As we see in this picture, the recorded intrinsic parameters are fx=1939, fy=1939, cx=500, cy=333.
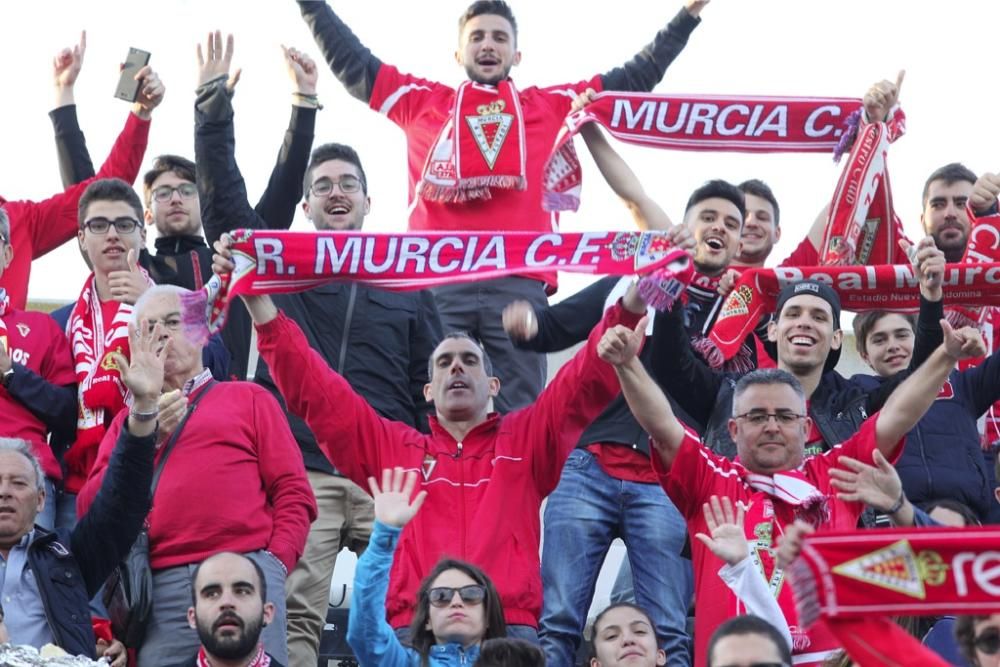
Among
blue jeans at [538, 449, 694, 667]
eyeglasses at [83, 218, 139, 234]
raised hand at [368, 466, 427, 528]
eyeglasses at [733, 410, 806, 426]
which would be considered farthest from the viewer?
eyeglasses at [83, 218, 139, 234]

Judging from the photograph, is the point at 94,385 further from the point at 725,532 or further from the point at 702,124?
the point at 702,124

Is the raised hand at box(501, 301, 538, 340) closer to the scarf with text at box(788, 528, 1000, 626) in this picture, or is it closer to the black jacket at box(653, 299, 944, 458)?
the black jacket at box(653, 299, 944, 458)

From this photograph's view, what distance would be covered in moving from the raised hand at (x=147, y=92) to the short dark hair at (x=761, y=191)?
2945mm

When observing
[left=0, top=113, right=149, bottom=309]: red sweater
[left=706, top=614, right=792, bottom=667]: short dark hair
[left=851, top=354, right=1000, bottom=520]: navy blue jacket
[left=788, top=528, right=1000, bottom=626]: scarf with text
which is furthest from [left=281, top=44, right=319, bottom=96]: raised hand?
[left=788, top=528, right=1000, bottom=626]: scarf with text

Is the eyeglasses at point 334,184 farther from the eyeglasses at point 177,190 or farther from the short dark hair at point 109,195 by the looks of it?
the short dark hair at point 109,195

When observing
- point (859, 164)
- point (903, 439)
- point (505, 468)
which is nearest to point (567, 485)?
point (505, 468)

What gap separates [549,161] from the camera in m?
9.60

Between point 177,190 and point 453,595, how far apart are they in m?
3.04

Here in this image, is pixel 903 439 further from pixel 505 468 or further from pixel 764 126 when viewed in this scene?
pixel 764 126

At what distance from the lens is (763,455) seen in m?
7.34

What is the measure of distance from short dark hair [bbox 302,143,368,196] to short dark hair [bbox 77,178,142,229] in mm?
820

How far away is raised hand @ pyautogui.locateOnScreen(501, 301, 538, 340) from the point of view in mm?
8281

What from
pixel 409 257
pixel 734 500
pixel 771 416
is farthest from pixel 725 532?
pixel 409 257

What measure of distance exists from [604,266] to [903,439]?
143 centimetres
